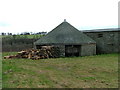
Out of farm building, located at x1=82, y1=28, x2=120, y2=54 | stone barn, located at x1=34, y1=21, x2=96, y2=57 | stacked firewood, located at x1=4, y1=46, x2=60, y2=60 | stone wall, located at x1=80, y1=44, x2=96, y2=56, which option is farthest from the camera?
farm building, located at x1=82, y1=28, x2=120, y2=54

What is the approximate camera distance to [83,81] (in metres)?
9.41

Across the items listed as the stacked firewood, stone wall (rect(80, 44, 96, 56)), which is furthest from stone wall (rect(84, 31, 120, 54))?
the stacked firewood

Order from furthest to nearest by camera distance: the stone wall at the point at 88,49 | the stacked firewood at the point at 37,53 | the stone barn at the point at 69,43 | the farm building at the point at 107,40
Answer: the farm building at the point at 107,40, the stone wall at the point at 88,49, the stone barn at the point at 69,43, the stacked firewood at the point at 37,53

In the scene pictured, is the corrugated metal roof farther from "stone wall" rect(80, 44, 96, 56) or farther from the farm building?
the farm building

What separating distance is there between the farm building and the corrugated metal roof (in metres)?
3.00

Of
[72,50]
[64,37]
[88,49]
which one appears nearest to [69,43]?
[72,50]

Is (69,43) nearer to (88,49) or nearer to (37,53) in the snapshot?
(88,49)

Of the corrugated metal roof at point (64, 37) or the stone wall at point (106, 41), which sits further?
the stone wall at point (106, 41)

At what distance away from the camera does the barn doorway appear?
2398 cm

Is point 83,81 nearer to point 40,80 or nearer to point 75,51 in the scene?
point 40,80

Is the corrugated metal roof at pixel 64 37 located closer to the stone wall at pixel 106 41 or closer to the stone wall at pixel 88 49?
the stone wall at pixel 88 49

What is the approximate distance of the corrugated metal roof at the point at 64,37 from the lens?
2396 cm

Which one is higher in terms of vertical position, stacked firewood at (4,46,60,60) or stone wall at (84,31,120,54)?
stone wall at (84,31,120,54)

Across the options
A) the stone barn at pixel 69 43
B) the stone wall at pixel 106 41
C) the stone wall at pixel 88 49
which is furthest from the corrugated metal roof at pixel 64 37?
the stone wall at pixel 106 41
